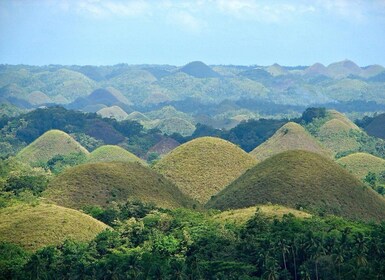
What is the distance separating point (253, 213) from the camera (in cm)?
8481

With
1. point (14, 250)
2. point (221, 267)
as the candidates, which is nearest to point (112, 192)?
point (14, 250)

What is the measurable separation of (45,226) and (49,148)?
102875mm

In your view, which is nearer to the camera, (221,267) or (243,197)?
(221,267)

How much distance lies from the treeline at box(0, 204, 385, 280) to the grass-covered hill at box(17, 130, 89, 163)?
100.0 metres

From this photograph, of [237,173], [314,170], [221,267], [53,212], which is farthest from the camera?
[237,173]

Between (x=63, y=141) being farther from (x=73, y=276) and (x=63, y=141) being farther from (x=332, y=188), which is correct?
(x=73, y=276)

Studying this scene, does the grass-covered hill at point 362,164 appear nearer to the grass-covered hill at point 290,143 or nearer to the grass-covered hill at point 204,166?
the grass-covered hill at point 290,143

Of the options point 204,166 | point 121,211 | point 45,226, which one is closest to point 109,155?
point 204,166

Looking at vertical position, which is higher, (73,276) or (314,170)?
(314,170)

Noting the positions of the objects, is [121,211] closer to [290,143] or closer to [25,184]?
[25,184]

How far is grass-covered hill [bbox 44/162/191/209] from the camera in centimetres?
9688

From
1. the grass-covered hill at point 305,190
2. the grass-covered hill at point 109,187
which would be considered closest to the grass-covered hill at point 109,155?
the grass-covered hill at point 109,187

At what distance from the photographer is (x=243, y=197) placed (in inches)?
3809

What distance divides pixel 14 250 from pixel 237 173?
53013mm
